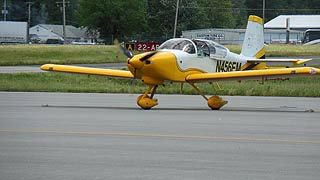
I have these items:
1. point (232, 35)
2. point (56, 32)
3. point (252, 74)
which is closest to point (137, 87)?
point (252, 74)

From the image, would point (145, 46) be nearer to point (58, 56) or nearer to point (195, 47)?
point (195, 47)

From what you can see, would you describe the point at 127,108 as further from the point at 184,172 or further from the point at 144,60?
the point at 184,172

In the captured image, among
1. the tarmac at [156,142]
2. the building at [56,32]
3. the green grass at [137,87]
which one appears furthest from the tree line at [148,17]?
the tarmac at [156,142]

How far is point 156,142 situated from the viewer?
1221 centimetres

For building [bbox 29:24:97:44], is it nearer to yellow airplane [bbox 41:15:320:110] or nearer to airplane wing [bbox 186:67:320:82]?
yellow airplane [bbox 41:15:320:110]

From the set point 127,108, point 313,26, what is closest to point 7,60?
point 127,108

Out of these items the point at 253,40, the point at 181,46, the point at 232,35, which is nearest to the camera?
the point at 181,46

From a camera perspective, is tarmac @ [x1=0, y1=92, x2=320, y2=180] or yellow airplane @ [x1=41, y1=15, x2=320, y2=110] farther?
yellow airplane @ [x1=41, y1=15, x2=320, y2=110]

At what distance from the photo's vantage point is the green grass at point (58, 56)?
56000 mm

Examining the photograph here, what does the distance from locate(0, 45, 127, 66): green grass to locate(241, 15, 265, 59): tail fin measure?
29192mm

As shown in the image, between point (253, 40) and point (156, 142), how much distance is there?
15.1 meters

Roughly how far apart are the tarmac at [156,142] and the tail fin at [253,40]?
671 centimetres

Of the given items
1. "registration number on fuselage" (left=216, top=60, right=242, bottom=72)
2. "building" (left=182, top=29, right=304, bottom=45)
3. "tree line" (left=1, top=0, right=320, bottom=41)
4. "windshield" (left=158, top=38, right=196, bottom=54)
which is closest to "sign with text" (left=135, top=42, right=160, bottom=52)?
"registration number on fuselage" (left=216, top=60, right=242, bottom=72)

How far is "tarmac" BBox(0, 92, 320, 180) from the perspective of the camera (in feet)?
31.3
